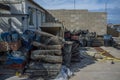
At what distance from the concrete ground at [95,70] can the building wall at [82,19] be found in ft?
37.6

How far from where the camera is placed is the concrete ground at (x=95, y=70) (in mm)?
8938

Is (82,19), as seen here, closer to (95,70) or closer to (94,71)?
(95,70)

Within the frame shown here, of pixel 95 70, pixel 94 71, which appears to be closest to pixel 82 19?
pixel 95 70

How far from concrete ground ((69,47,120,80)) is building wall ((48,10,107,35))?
1145 cm

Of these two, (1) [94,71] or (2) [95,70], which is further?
(2) [95,70]

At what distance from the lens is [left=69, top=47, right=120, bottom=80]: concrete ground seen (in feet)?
29.3

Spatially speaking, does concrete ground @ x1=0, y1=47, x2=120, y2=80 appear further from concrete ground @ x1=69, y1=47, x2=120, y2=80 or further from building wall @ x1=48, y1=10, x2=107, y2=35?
building wall @ x1=48, y1=10, x2=107, y2=35

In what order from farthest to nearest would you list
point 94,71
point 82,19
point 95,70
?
point 82,19
point 95,70
point 94,71

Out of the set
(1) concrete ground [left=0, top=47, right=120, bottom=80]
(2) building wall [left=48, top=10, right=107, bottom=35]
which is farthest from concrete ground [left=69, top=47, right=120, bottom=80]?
(2) building wall [left=48, top=10, right=107, bottom=35]

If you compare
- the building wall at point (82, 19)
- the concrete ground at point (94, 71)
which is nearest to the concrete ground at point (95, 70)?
the concrete ground at point (94, 71)

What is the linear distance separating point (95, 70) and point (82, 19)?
14.2 meters

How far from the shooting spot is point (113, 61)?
493 inches

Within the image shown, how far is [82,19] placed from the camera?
2384cm

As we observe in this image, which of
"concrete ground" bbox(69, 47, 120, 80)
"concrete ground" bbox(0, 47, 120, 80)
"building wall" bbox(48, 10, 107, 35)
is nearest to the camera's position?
"concrete ground" bbox(0, 47, 120, 80)
